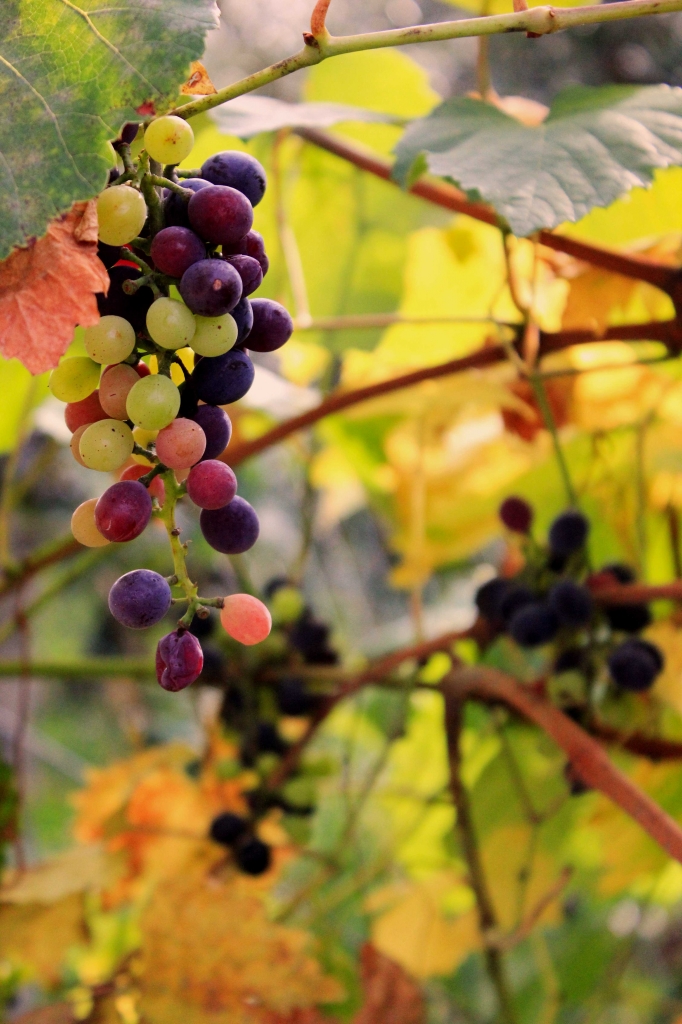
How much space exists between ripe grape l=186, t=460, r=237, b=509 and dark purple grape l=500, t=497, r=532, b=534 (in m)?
0.33

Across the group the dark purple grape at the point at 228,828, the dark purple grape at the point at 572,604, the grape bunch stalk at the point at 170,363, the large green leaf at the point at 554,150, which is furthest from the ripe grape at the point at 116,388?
the dark purple grape at the point at 228,828

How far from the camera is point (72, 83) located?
271 millimetres

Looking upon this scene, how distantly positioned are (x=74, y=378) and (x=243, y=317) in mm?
55

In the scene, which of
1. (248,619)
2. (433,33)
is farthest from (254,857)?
(433,33)

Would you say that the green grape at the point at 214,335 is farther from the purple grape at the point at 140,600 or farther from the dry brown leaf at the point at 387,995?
the dry brown leaf at the point at 387,995

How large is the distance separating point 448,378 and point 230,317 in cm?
40

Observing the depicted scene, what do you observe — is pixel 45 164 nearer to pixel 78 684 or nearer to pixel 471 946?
pixel 471 946

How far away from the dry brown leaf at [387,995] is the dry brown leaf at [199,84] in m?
0.56

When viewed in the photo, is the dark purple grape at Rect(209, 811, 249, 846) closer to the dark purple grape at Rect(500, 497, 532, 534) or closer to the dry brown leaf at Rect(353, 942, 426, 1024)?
the dry brown leaf at Rect(353, 942, 426, 1024)

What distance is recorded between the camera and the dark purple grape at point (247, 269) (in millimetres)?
265

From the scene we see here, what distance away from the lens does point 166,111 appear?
26 centimetres

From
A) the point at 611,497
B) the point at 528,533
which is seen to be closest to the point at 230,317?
the point at 528,533

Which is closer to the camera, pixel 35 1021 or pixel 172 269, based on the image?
pixel 172 269

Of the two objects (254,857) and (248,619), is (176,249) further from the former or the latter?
(254,857)
